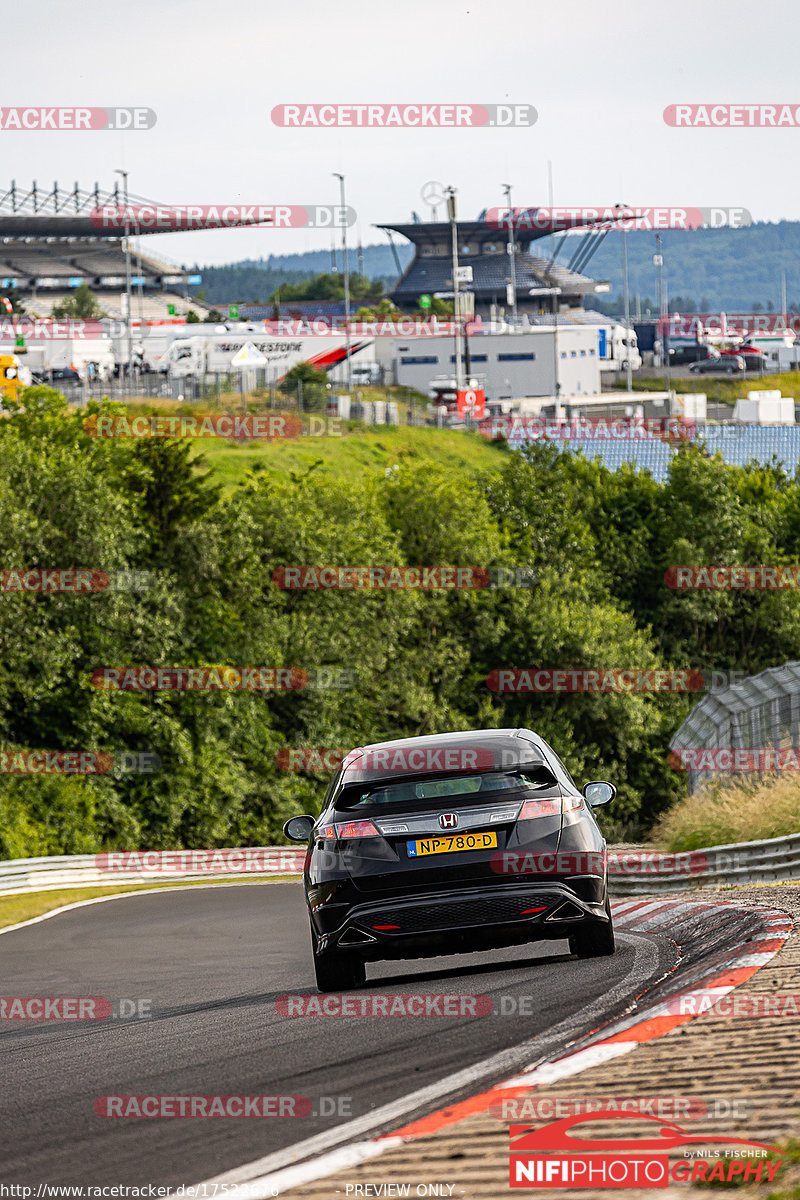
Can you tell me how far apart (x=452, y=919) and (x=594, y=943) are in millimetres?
1251

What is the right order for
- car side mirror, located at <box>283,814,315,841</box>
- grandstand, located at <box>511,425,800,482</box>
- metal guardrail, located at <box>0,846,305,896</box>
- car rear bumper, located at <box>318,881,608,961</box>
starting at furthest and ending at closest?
1. grandstand, located at <box>511,425,800,482</box>
2. metal guardrail, located at <box>0,846,305,896</box>
3. car side mirror, located at <box>283,814,315,841</box>
4. car rear bumper, located at <box>318,881,608,961</box>

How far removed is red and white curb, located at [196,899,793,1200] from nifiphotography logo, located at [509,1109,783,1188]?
1.58 ft

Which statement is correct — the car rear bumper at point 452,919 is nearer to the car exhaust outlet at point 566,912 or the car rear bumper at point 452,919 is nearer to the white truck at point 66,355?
the car exhaust outlet at point 566,912

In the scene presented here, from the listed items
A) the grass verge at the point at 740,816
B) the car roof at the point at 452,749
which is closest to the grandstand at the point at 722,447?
the grass verge at the point at 740,816

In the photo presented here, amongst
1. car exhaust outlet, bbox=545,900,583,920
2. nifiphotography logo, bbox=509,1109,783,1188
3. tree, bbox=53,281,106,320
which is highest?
tree, bbox=53,281,106,320

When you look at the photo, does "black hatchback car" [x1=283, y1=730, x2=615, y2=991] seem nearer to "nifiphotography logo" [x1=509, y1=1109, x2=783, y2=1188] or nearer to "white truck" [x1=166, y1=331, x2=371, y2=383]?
"nifiphotography logo" [x1=509, y1=1109, x2=783, y2=1188]

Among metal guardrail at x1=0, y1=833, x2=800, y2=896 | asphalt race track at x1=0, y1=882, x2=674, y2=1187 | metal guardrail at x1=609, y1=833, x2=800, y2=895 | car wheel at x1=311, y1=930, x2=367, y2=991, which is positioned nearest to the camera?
asphalt race track at x1=0, y1=882, x2=674, y2=1187

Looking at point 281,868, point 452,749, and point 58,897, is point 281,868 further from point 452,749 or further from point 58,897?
point 452,749

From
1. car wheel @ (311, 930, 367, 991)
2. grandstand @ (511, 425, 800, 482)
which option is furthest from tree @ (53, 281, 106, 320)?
car wheel @ (311, 930, 367, 991)

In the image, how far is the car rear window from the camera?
841cm

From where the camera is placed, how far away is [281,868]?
1234 inches

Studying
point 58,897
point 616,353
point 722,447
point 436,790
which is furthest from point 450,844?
point 616,353

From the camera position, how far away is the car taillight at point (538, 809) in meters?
8.40

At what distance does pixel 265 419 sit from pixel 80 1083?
57.3m
